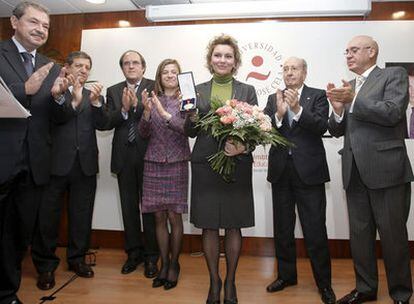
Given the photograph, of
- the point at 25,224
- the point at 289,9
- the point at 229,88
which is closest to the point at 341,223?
the point at 229,88

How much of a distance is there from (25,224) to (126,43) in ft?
7.60

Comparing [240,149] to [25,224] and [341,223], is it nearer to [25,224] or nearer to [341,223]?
[25,224]

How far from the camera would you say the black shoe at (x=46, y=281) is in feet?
8.89

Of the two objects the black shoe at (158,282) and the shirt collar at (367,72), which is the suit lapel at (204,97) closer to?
the shirt collar at (367,72)

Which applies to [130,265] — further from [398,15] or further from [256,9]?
[398,15]

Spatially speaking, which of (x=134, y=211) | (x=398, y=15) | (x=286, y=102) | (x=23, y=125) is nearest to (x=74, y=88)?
(x=23, y=125)

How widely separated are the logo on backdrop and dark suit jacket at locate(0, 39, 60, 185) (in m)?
1.95

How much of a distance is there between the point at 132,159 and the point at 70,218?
741 millimetres

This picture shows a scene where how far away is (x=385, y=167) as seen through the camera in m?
2.31

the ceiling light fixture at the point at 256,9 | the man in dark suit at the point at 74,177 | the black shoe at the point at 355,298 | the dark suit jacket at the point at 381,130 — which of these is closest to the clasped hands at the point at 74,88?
the man in dark suit at the point at 74,177

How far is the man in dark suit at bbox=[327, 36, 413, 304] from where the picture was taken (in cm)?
230

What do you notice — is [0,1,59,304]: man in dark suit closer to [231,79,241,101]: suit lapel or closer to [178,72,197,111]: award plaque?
[178,72,197,111]: award plaque

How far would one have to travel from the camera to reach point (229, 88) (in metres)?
2.48

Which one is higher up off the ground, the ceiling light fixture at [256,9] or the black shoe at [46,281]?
the ceiling light fixture at [256,9]
